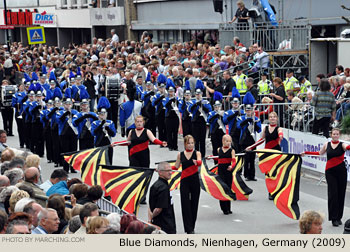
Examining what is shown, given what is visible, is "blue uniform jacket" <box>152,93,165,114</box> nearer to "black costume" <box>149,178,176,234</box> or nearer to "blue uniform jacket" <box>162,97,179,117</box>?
"blue uniform jacket" <box>162,97,179,117</box>

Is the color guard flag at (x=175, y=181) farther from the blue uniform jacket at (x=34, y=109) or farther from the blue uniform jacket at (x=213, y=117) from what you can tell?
the blue uniform jacket at (x=34, y=109)

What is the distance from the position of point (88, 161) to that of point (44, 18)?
33.3 meters

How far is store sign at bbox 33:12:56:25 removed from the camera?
45.2m

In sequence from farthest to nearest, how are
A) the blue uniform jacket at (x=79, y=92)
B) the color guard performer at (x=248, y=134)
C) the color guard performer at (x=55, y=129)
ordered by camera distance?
the blue uniform jacket at (x=79, y=92)
the color guard performer at (x=55, y=129)
the color guard performer at (x=248, y=134)

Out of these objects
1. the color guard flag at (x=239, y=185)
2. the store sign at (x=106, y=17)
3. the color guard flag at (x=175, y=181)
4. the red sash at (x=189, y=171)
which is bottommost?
the color guard flag at (x=239, y=185)

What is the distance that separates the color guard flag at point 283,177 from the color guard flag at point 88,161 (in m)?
2.85

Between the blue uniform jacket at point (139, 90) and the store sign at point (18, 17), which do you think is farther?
Result: the store sign at point (18, 17)

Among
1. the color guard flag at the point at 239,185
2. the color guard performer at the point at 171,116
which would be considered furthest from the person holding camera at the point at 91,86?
the color guard flag at the point at 239,185

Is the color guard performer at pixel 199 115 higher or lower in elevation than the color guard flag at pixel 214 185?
higher

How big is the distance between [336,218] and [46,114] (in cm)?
811

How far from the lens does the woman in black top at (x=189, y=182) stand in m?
12.0

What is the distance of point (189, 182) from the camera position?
39.6ft

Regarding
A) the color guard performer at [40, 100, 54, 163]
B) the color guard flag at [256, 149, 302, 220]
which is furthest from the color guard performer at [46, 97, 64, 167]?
the color guard flag at [256, 149, 302, 220]

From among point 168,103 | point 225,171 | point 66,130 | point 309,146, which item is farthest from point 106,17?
point 225,171
